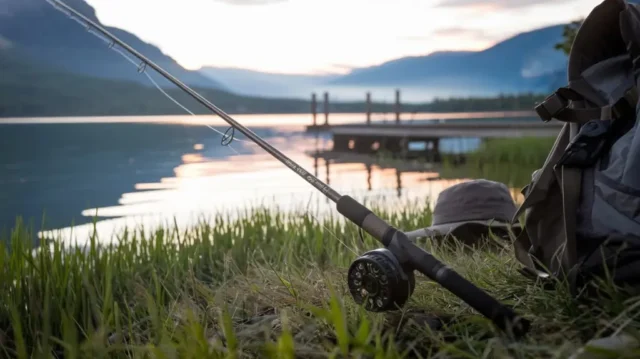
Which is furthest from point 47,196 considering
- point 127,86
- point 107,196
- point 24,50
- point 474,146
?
point 24,50

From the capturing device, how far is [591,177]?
6.77ft

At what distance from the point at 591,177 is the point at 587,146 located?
0.31 feet

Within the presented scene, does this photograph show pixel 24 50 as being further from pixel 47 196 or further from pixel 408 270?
pixel 408 270

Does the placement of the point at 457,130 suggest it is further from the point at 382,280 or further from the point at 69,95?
the point at 69,95

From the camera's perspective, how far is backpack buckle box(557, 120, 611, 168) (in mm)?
2064

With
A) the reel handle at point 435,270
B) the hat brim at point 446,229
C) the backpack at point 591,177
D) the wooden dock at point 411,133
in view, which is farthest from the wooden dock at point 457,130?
the reel handle at point 435,270

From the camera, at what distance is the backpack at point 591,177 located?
1990mm

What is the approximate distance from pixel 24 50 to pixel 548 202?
124m

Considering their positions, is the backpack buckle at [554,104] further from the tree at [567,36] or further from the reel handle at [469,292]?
the tree at [567,36]

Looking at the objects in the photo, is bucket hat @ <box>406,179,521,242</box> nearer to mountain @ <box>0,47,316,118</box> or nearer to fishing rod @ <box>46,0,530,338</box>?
fishing rod @ <box>46,0,530,338</box>

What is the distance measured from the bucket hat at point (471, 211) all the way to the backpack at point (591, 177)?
1361 mm

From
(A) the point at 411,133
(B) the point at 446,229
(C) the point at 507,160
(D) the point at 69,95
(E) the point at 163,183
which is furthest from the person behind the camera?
(D) the point at 69,95

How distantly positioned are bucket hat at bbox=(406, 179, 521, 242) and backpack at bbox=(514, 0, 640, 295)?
1361 mm

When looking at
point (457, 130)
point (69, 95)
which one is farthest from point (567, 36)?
point (69, 95)
